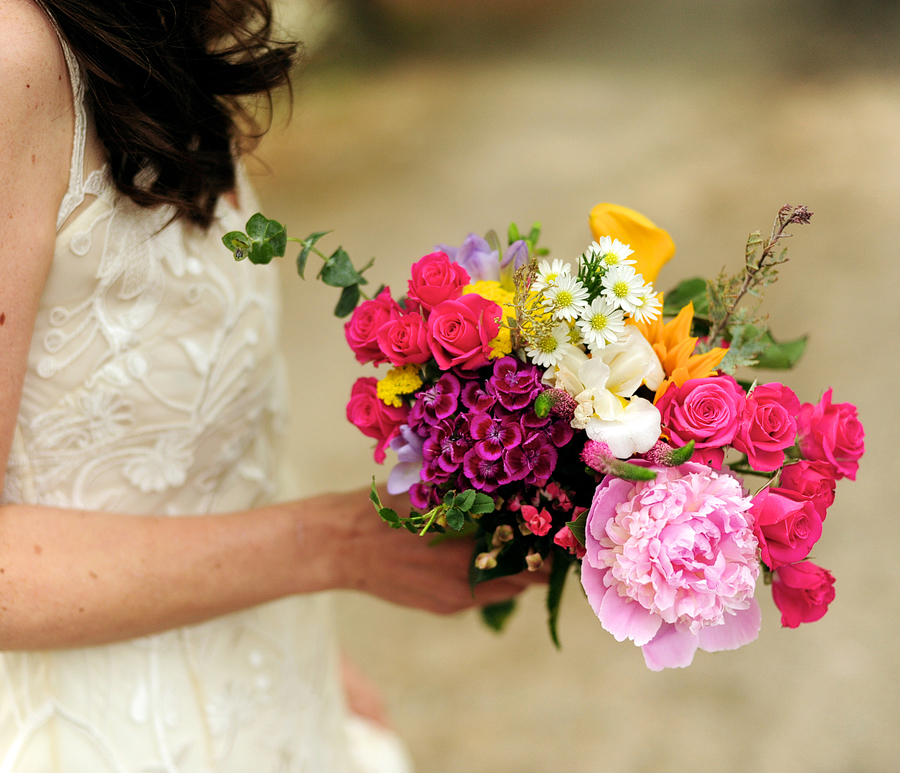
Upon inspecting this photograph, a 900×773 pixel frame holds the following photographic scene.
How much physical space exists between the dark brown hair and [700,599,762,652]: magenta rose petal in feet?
2.19

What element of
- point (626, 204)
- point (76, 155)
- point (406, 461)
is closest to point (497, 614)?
point (406, 461)

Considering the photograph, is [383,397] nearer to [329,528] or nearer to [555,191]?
[329,528]

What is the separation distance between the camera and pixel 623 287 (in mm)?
610

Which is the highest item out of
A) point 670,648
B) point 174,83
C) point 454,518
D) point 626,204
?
point 626,204

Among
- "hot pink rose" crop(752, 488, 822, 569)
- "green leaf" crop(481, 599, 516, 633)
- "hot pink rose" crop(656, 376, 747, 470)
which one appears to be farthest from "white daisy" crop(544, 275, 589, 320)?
"green leaf" crop(481, 599, 516, 633)

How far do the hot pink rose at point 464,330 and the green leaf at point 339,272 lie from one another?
14cm

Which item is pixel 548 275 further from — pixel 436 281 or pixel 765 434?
pixel 765 434

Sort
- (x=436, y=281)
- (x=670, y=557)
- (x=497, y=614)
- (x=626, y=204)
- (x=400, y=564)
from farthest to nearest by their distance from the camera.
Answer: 1. (x=626, y=204)
2. (x=497, y=614)
3. (x=400, y=564)
4. (x=436, y=281)
5. (x=670, y=557)

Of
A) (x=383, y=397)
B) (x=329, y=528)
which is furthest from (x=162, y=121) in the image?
(x=329, y=528)

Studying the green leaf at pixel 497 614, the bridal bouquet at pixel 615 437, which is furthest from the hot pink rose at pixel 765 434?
the green leaf at pixel 497 614

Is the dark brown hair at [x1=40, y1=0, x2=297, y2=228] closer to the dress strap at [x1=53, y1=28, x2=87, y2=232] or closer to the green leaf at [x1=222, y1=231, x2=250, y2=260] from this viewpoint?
the dress strap at [x1=53, y1=28, x2=87, y2=232]

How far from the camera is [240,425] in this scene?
98cm

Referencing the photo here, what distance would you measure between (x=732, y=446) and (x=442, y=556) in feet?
1.20

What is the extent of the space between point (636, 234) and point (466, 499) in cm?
32
